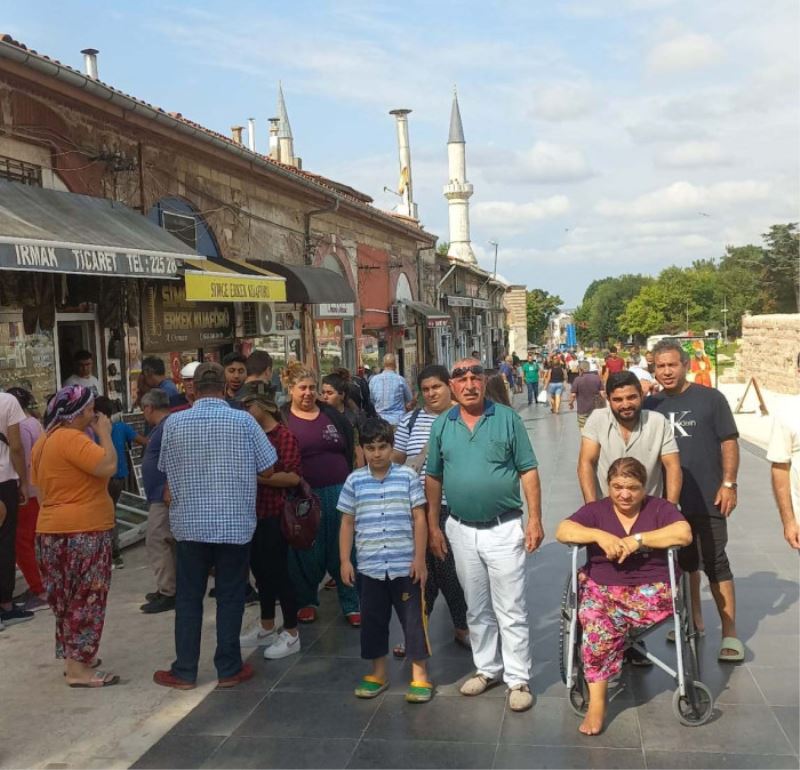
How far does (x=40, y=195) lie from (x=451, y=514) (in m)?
5.39

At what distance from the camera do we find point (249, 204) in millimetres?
13547

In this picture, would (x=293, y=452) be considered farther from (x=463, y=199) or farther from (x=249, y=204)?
(x=463, y=199)

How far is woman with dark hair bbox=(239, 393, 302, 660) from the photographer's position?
16.9 ft

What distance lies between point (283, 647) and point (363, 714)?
0.99m

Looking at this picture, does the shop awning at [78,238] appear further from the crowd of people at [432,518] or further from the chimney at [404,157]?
the chimney at [404,157]

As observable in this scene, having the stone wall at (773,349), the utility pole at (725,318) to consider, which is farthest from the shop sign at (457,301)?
the utility pole at (725,318)

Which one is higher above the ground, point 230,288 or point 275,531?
point 230,288

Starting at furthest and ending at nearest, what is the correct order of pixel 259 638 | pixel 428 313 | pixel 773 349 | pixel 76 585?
pixel 773 349
pixel 428 313
pixel 259 638
pixel 76 585

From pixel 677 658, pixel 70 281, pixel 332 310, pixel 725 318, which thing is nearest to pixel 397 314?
pixel 332 310

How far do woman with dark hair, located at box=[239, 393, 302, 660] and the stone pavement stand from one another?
0.48 ft

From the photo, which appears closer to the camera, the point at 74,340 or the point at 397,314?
the point at 74,340

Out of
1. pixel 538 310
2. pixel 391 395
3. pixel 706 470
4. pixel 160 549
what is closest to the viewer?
Answer: pixel 706 470

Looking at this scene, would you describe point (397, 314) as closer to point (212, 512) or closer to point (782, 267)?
point (212, 512)

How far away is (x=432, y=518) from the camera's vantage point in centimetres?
459
